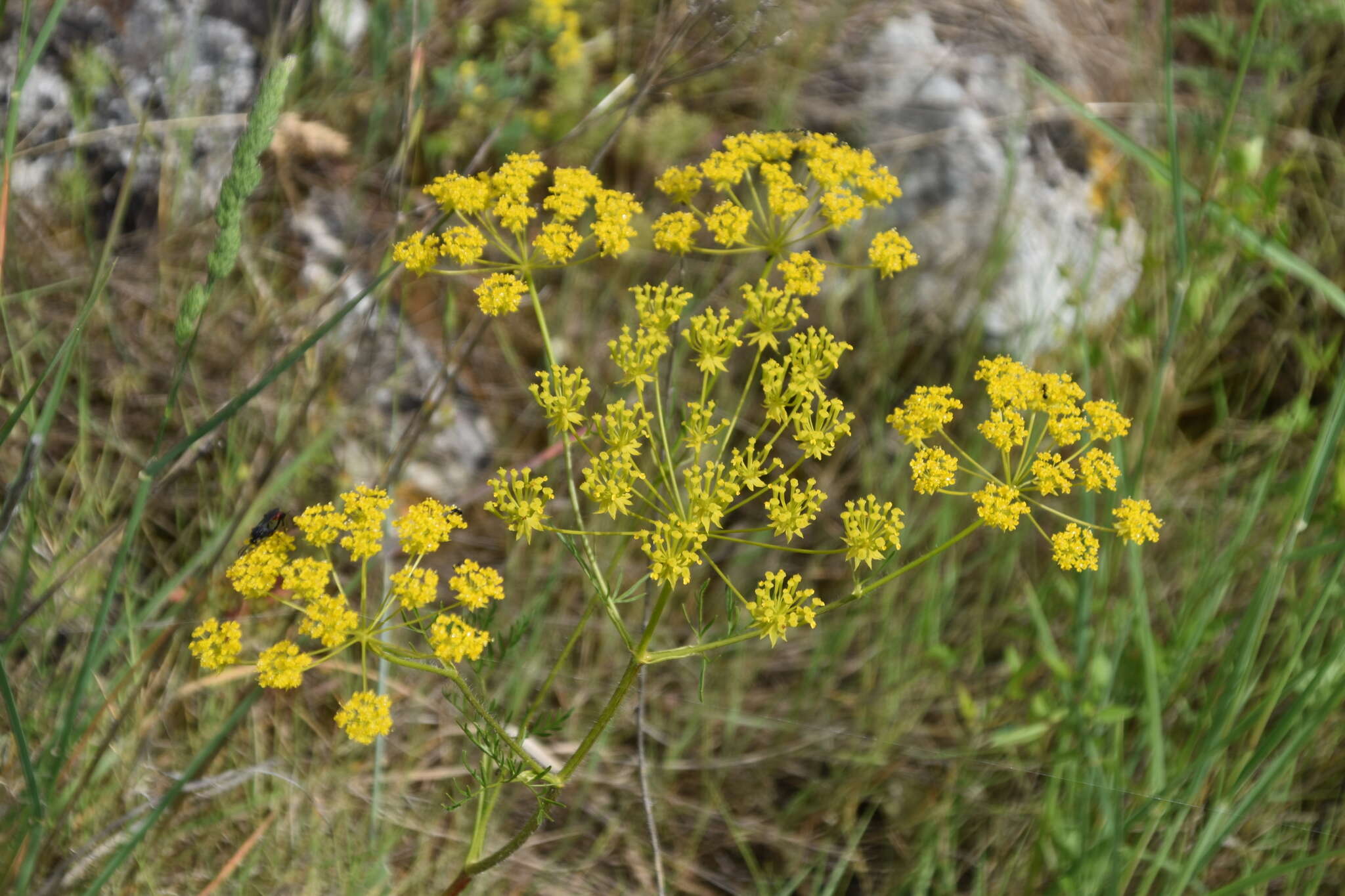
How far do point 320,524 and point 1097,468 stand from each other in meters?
1.16

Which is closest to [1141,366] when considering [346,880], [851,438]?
[851,438]

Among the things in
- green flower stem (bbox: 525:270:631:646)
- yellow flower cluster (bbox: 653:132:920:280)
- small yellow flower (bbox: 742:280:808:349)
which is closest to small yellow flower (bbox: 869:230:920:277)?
yellow flower cluster (bbox: 653:132:920:280)

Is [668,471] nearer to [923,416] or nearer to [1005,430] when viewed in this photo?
[923,416]

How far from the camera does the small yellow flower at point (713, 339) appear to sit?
1.48 m

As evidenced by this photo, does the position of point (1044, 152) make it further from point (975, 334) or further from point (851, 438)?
point (851, 438)

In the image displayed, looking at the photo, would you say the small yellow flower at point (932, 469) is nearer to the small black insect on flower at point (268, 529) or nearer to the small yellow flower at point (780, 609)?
the small yellow flower at point (780, 609)

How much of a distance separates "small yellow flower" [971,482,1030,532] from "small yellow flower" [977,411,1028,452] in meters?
0.07

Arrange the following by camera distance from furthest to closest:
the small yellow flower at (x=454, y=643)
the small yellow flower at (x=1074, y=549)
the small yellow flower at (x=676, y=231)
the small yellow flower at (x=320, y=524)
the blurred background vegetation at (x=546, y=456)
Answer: the blurred background vegetation at (x=546, y=456) < the small yellow flower at (x=676, y=231) < the small yellow flower at (x=1074, y=549) < the small yellow flower at (x=320, y=524) < the small yellow flower at (x=454, y=643)

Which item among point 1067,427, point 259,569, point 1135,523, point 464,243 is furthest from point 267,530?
point 1135,523

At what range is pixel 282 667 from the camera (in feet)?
4.34

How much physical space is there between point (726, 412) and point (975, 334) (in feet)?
2.81

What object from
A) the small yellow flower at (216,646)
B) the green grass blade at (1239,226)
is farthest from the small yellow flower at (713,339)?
the green grass blade at (1239,226)

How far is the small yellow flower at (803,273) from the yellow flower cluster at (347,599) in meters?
0.33

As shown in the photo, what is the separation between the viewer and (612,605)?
148 cm
